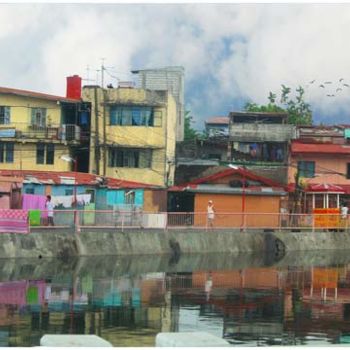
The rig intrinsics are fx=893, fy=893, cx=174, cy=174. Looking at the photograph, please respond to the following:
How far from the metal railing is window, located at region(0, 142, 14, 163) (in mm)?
14075

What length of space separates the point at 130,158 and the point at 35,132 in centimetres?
607

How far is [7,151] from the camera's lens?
A: 5459 centimetres

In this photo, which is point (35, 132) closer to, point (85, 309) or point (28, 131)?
point (28, 131)

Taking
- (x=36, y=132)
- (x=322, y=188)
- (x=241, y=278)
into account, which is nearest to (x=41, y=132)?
(x=36, y=132)

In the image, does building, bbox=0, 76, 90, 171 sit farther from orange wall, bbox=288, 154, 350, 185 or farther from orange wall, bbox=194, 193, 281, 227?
orange wall, bbox=288, 154, 350, 185

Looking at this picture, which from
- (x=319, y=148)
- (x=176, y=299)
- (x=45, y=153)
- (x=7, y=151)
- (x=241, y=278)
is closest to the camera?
(x=176, y=299)

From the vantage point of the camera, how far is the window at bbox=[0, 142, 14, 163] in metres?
54.6

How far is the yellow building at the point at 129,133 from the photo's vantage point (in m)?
55.2

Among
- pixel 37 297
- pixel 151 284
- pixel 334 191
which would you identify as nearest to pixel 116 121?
pixel 334 191

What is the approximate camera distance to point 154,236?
4044 centimetres

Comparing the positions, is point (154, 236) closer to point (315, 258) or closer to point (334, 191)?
point (315, 258)

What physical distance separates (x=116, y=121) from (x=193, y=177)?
6683 millimetres

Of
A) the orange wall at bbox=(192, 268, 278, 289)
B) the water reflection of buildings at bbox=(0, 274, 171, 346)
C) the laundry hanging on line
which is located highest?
the laundry hanging on line

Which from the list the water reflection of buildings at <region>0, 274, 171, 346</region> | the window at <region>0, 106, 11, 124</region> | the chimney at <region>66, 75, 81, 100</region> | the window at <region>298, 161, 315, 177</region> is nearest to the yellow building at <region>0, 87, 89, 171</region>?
the window at <region>0, 106, 11, 124</region>
